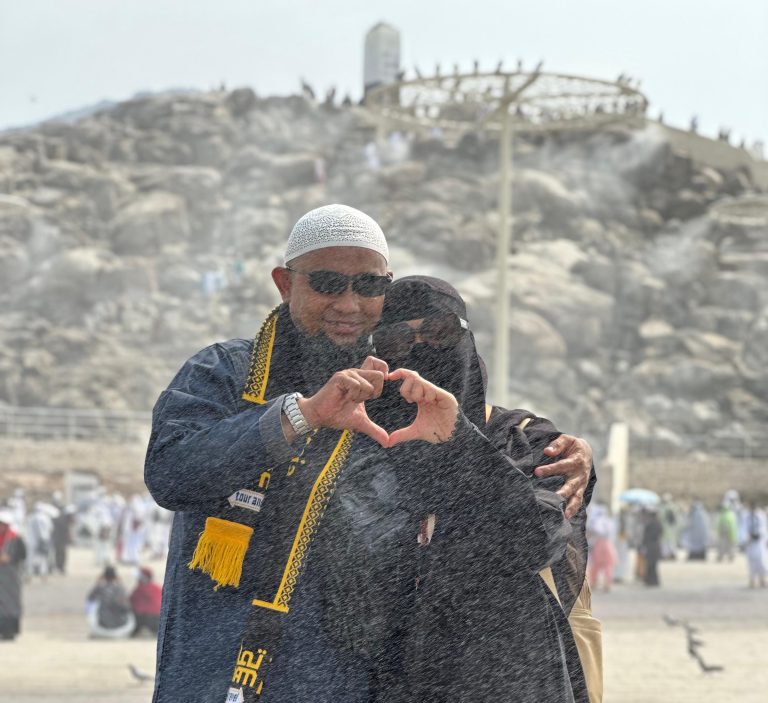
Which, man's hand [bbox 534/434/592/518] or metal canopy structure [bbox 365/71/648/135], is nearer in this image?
man's hand [bbox 534/434/592/518]

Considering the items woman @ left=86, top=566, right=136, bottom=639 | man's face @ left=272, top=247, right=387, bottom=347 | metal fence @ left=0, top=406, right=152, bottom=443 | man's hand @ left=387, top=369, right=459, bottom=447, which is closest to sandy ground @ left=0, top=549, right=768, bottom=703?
woman @ left=86, top=566, right=136, bottom=639

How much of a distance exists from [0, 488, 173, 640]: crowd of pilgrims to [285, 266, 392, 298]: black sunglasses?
10.5 m

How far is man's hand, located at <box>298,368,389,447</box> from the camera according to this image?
2117 mm

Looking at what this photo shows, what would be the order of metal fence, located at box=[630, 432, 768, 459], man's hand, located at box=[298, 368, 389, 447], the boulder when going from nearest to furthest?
1. man's hand, located at box=[298, 368, 389, 447]
2. metal fence, located at box=[630, 432, 768, 459]
3. the boulder

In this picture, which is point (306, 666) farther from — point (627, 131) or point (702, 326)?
point (627, 131)

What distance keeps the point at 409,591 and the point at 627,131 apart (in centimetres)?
6911

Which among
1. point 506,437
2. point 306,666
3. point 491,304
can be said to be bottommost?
point 306,666

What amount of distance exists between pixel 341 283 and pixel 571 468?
53cm

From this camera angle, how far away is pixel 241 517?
2.28 meters

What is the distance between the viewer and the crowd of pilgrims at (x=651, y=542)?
1955 cm

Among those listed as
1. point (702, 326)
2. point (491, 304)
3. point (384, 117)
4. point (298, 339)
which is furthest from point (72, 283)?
point (298, 339)

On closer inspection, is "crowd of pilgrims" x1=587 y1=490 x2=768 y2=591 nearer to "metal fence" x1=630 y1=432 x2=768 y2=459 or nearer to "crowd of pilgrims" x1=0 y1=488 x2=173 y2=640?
"crowd of pilgrims" x1=0 y1=488 x2=173 y2=640

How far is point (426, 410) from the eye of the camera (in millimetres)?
2223

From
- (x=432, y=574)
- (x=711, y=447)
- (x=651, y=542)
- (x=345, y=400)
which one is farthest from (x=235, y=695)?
(x=711, y=447)
